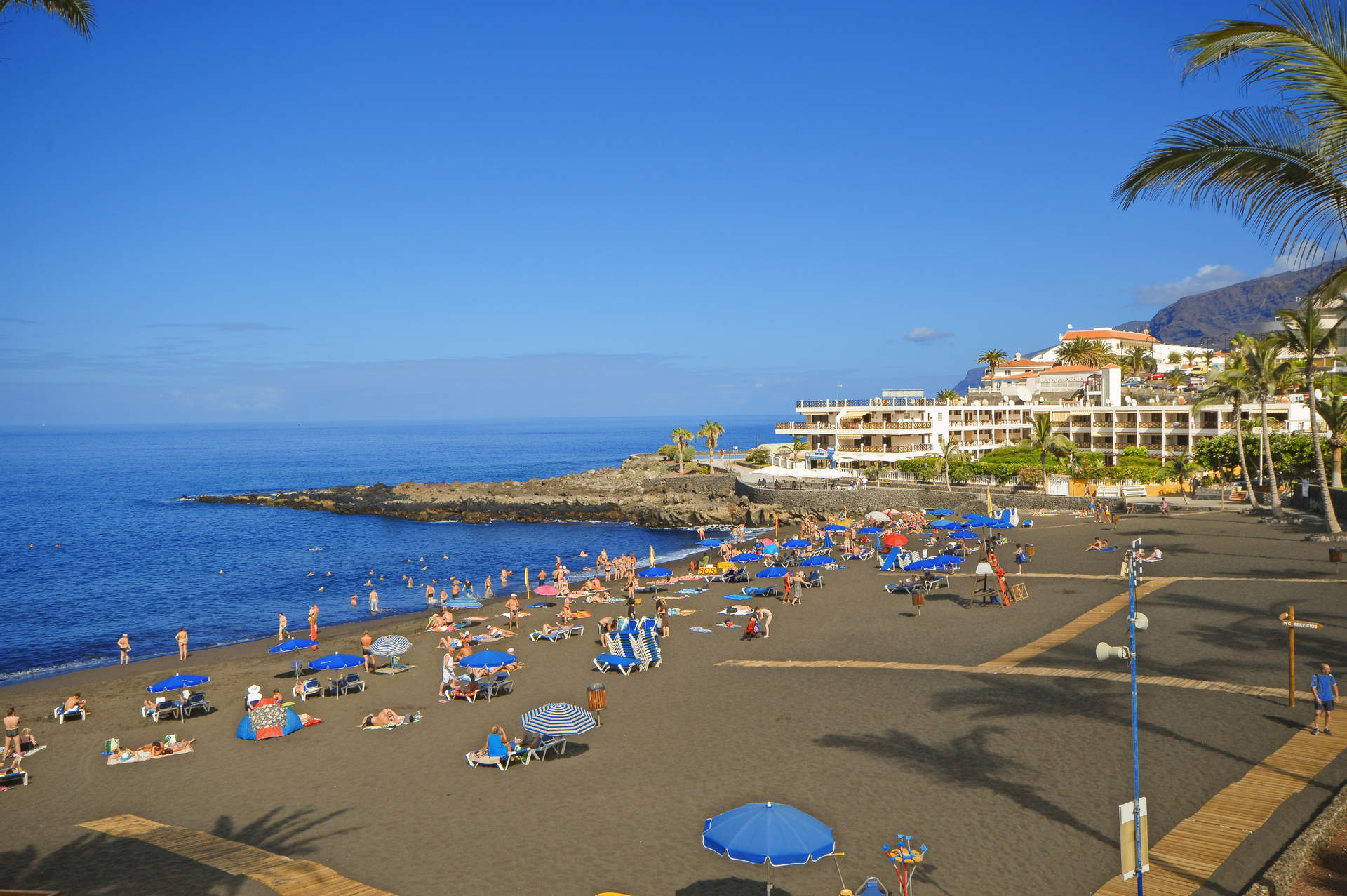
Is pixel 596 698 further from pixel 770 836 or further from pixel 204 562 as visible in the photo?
pixel 204 562

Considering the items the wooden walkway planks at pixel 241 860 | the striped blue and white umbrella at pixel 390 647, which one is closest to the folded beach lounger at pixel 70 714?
the striped blue and white umbrella at pixel 390 647

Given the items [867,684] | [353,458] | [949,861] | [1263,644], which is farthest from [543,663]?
[353,458]

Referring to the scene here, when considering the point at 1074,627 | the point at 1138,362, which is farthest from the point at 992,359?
the point at 1074,627

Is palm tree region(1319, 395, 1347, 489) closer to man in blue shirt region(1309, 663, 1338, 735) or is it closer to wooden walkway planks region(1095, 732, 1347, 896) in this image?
man in blue shirt region(1309, 663, 1338, 735)

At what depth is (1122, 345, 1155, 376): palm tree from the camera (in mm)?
103625

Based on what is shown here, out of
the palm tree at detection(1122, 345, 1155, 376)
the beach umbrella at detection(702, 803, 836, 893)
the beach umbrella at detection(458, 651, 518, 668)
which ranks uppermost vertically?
the palm tree at detection(1122, 345, 1155, 376)

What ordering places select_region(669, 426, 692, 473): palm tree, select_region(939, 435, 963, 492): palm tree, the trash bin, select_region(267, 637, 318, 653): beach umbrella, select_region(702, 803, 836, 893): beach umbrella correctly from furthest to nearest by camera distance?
select_region(669, 426, 692, 473): palm tree → select_region(939, 435, 963, 492): palm tree → select_region(267, 637, 318, 653): beach umbrella → the trash bin → select_region(702, 803, 836, 893): beach umbrella

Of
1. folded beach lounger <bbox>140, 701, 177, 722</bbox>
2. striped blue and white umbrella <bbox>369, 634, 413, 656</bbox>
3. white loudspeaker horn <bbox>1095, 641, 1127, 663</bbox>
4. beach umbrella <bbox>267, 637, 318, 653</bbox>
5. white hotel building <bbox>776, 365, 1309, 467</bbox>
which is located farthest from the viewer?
white hotel building <bbox>776, 365, 1309, 467</bbox>

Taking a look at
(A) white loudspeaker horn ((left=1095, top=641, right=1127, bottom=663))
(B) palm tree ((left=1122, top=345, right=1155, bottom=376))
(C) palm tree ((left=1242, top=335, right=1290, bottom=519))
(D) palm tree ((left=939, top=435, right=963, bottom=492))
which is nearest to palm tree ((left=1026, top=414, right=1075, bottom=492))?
(D) palm tree ((left=939, top=435, right=963, bottom=492))

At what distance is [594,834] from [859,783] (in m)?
4.57

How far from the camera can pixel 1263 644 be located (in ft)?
67.5

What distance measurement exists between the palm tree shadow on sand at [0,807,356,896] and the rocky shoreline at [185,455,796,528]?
4985 centimetres

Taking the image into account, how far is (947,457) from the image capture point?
6500 cm

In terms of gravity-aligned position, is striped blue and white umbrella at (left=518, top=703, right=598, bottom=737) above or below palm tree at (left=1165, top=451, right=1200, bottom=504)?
below
